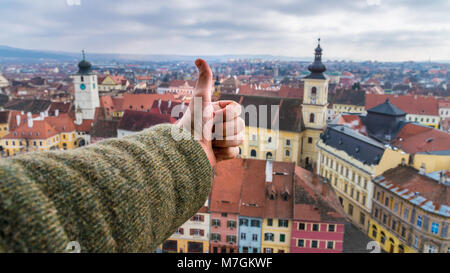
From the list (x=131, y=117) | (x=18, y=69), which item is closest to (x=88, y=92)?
(x=131, y=117)

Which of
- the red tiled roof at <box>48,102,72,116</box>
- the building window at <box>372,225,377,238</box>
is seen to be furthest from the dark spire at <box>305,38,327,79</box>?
the red tiled roof at <box>48,102,72,116</box>

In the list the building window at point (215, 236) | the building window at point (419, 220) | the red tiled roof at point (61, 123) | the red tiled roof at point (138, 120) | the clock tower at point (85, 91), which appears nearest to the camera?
the building window at point (419, 220)

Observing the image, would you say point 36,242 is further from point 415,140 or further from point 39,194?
point 415,140

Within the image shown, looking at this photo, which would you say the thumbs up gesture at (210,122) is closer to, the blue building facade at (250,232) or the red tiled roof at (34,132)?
the blue building facade at (250,232)

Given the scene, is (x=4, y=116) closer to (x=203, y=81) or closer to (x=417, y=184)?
(x=417, y=184)

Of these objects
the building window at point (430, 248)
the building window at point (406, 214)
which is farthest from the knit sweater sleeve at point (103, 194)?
the building window at point (406, 214)

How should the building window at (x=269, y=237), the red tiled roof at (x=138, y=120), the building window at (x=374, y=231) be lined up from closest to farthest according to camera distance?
1. the building window at (x=269, y=237)
2. the building window at (x=374, y=231)
3. the red tiled roof at (x=138, y=120)
